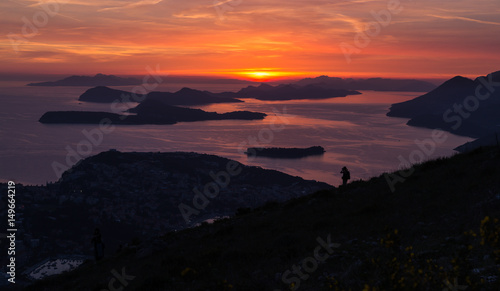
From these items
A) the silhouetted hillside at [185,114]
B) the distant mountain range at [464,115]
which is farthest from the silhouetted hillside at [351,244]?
the silhouetted hillside at [185,114]

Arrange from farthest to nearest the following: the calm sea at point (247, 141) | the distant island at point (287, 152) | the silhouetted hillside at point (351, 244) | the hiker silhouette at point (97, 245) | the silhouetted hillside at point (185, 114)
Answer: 1. the silhouetted hillside at point (185, 114)
2. the distant island at point (287, 152)
3. the calm sea at point (247, 141)
4. the hiker silhouette at point (97, 245)
5. the silhouetted hillside at point (351, 244)

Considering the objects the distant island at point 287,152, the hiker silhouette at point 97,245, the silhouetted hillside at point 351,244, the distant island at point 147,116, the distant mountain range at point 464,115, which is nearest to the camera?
the silhouetted hillside at point 351,244

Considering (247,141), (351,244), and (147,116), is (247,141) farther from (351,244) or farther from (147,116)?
(351,244)

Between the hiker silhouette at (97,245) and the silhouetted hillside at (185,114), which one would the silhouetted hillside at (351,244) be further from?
the silhouetted hillside at (185,114)

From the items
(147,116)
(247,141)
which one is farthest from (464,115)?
(147,116)

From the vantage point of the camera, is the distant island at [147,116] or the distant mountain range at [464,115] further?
the distant island at [147,116]

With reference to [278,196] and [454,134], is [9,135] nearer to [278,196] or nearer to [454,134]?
[278,196]

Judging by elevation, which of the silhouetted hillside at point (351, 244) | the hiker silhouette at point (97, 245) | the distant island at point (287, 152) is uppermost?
the silhouetted hillside at point (351, 244)

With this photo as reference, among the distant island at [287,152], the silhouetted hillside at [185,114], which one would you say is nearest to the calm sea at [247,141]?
the distant island at [287,152]

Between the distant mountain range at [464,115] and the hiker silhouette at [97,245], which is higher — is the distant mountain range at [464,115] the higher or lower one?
the higher one
